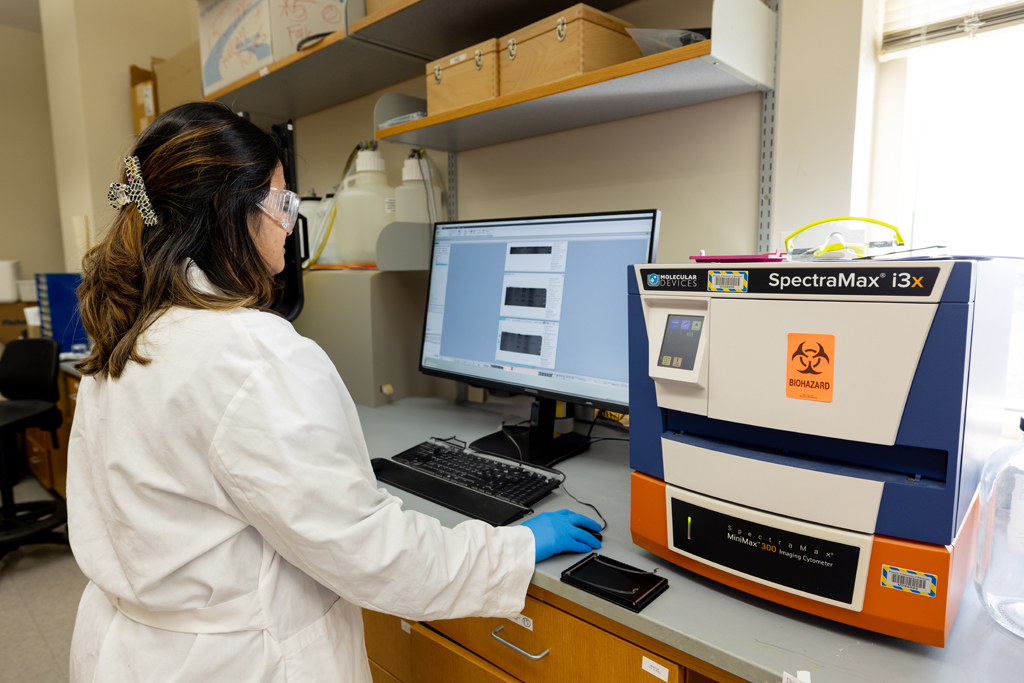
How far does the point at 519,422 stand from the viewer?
57.5 inches

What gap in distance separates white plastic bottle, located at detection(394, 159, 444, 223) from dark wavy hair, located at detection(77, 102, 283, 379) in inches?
36.4

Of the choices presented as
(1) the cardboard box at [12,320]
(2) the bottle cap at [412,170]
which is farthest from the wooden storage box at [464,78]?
(1) the cardboard box at [12,320]

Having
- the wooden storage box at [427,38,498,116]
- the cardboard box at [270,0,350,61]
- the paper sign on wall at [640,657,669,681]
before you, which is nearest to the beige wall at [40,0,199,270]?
the cardboard box at [270,0,350,61]

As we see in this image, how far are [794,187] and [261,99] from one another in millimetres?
1766

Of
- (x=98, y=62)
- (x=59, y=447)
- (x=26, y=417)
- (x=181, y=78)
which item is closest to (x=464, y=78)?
(x=181, y=78)

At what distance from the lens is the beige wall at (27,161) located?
13.2 ft

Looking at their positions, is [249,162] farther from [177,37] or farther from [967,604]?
[177,37]

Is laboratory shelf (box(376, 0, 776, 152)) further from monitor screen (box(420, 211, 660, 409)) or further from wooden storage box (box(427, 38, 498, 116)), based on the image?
monitor screen (box(420, 211, 660, 409))

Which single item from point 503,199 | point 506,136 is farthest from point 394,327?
point 506,136

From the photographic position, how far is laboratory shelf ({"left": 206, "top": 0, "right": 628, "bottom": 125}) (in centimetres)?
135

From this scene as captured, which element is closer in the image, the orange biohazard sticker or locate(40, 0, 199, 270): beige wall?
the orange biohazard sticker

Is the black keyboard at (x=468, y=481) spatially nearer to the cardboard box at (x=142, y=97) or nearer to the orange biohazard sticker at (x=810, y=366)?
the orange biohazard sticker at (x=810, y=366)

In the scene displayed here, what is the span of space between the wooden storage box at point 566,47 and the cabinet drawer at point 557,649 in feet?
3.02

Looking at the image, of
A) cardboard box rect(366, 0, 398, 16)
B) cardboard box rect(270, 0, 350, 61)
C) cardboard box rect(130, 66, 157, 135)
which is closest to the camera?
cardboard box rect(366, 0, 398, 16)
